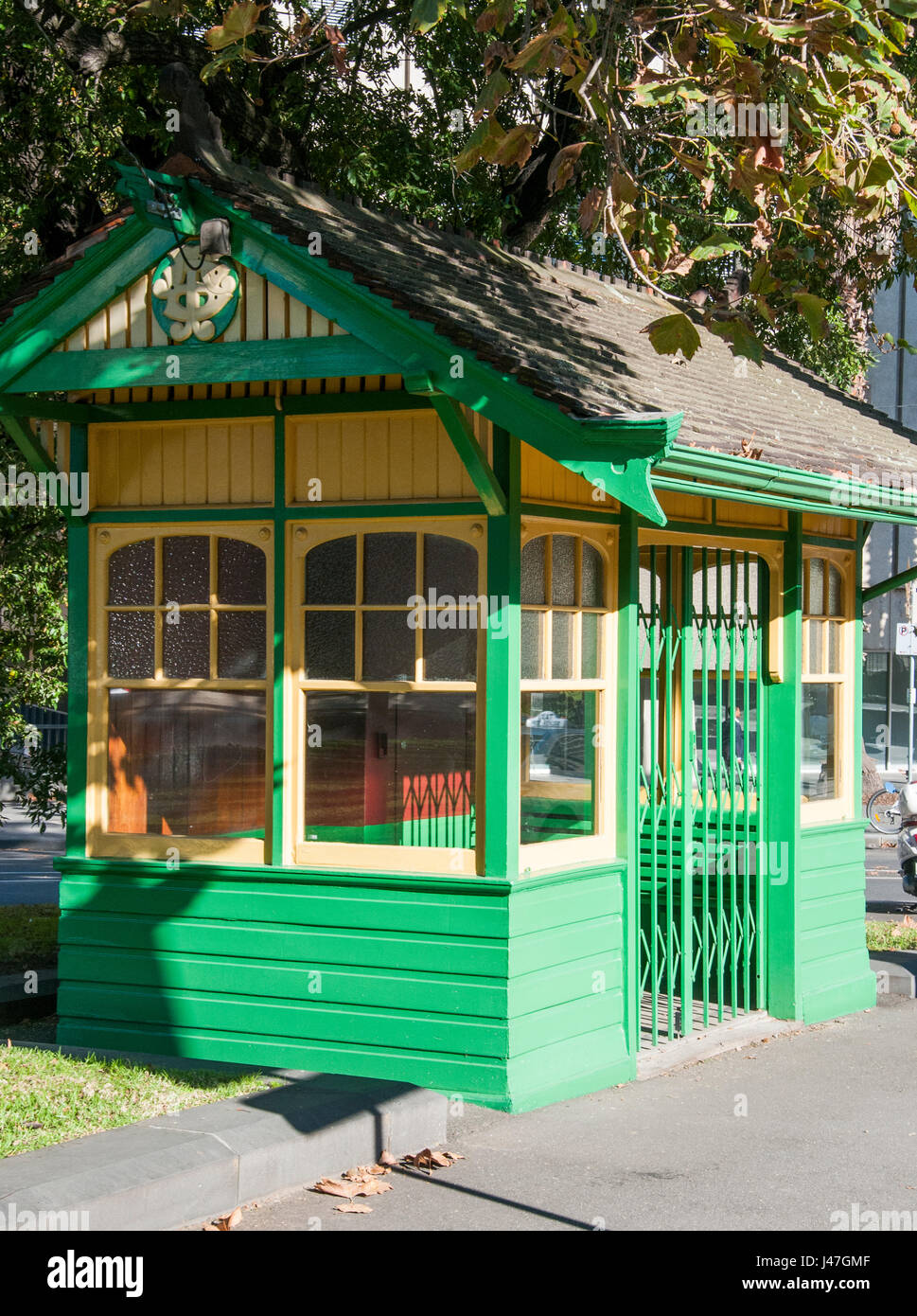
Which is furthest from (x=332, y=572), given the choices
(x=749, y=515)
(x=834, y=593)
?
(x=834, y=593)

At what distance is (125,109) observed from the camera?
11.3 meters

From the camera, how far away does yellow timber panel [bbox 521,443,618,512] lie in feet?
24.9

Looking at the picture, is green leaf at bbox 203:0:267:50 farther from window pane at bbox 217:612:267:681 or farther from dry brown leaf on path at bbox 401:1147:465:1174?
dry brown leaf on path at bbox 401:1147:465:1174

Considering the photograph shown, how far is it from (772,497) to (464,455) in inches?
80.6

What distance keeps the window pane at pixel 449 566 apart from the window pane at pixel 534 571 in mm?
246

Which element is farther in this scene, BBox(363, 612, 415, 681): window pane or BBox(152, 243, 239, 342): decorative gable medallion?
BBox(363, 612, 415, 681): window pane

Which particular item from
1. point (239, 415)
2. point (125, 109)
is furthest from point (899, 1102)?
point (125, 109)

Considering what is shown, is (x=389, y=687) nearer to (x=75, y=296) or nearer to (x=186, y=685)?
(x=186, y=685)

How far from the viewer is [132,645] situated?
27.6ft

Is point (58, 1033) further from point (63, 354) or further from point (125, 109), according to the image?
point (125, 109)

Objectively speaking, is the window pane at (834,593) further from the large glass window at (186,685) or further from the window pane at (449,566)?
the large glass window at (186,685)

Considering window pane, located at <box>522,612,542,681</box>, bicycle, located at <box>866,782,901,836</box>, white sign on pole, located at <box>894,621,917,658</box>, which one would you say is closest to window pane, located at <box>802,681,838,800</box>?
window pane, located at <box>522,612,542,681</box>

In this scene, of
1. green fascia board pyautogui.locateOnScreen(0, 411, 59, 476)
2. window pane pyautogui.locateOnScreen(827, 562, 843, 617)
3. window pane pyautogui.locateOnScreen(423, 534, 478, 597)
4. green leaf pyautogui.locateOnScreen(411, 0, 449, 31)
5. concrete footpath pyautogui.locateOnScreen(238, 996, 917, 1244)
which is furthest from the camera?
window pane pyautogui.locateOnScreen(827, 562, 843, 617)

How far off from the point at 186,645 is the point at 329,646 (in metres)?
0.83
